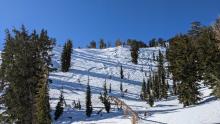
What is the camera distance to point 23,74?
38.1m

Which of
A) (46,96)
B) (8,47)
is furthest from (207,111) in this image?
(8,47)

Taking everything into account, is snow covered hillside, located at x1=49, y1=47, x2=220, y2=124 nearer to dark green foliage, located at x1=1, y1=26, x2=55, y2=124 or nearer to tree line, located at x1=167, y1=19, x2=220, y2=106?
tree line, located at x1=167, y1=19, x2=220, y2=106

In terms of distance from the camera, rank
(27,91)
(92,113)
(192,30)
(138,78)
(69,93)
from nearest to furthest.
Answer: (27,91)
(92,113)
(192,30)
(69,93)
(138,78)

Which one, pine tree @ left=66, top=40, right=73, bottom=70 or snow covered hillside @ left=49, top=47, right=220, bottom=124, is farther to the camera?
pine tree @ left=66, top=40, right=73, bottom=70

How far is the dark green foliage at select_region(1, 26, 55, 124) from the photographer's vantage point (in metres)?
37.8

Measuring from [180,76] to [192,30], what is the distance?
6263 centimetres

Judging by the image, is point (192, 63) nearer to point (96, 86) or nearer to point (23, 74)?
point (23, 74)

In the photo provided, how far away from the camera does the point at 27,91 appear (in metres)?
38.5

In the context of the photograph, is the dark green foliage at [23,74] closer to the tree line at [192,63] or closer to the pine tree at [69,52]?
the tree line at [192,63]

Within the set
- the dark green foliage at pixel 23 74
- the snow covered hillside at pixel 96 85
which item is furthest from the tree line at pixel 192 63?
the dark green foliage at pixel 23 74

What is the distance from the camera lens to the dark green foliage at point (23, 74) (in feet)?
124

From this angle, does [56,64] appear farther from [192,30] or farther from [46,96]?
[46,96]

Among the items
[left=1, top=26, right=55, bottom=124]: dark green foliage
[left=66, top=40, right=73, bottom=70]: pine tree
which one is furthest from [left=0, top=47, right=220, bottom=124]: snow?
[left=1, top=26, right=55, bottom=124]: dark green foliage

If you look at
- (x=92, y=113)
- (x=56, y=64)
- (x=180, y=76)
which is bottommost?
(x=92, y=113)
